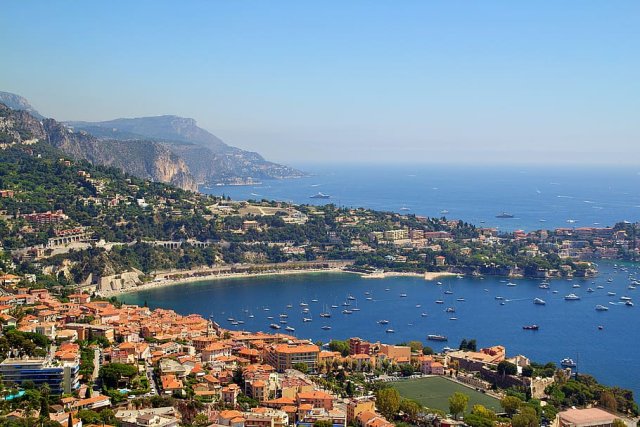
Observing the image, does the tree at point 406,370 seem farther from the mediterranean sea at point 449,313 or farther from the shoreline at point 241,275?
the shoreline at point 241,275

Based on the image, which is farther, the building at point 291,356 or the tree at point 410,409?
the building at point 291,356

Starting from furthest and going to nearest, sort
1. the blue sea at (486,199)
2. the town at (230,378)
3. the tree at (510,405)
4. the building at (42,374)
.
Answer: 1. the blue sea at (486,199)
2. the tree at (510,405)
3. the building at (42,374)
4. the town at (230,378)

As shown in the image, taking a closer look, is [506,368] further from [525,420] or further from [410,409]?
[410,409]

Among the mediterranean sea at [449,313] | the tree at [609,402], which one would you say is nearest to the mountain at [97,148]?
the mediterranean sea at [449,313]

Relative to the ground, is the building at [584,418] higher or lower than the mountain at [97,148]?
lower

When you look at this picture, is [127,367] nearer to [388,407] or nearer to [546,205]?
[388,407]

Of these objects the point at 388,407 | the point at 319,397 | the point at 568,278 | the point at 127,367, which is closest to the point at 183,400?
the point at 127,367
